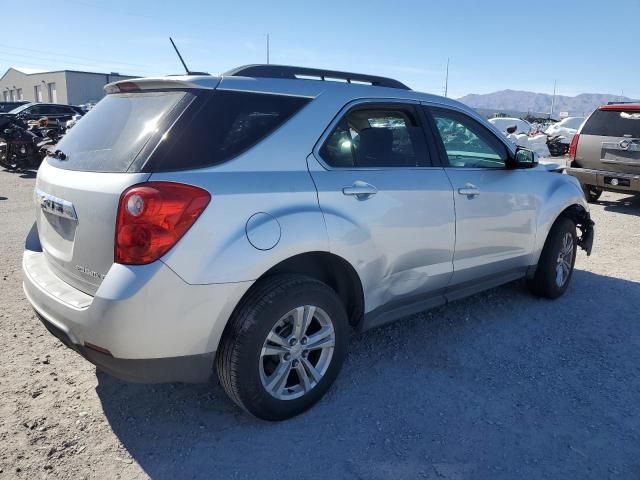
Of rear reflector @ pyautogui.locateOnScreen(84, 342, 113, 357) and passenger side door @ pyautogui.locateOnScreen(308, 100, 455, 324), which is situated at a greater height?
passenger side door @ pyautogui.locateOnScreen(308, 100, 455, 324)

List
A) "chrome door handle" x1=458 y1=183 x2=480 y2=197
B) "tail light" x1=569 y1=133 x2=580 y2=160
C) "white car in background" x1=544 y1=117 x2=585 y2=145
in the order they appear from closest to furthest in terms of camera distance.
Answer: "chrome door handle" x1=458 y1=183 x2=480 y2=197 < "tail light" x1=569 y1=133 x2=580 y2=160 < "white car in background" x1=544 y1=117 x2=585 y2=145

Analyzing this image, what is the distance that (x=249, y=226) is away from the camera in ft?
8.01

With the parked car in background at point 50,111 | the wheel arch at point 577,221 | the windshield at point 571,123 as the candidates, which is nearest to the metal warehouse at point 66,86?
the parked car in background at point 50,111

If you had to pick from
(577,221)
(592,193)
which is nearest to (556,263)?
(577,221)

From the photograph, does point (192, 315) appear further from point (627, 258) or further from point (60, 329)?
point (627, 258)

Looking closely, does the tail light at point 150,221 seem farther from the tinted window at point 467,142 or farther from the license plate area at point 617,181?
the license plate area at point 617,181

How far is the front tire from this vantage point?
8.28 feet

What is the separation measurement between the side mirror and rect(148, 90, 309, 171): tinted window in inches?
81.3

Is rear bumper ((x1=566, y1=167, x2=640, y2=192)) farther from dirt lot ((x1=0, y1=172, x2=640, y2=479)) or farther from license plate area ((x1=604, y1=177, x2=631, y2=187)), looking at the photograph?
dirt lot ((x1=0, y1=172, x2=640, y2=479))

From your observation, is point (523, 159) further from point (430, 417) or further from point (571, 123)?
point (571, 123)

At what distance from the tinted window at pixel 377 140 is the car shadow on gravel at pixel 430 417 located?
1366 millimetres

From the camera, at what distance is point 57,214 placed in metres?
2.68

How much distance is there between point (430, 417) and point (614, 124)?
27.3ft

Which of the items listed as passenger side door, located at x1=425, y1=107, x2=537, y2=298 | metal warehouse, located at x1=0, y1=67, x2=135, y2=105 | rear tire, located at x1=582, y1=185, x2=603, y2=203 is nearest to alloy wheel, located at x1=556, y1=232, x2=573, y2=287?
passenger side door, located at x1=425, y1=107, x2=537, y2=298
